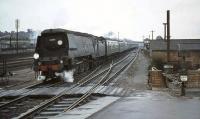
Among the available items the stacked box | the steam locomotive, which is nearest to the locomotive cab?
the steam locomotive

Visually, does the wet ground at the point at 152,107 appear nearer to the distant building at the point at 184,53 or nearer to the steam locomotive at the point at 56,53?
the steam locomotive at the point at 56,53

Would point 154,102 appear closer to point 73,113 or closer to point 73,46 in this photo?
point 73,113

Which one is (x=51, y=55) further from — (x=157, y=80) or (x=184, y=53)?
(x=184, y=53)

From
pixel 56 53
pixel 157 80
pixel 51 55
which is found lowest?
pixel 157 80

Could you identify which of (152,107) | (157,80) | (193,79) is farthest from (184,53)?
(152,107)

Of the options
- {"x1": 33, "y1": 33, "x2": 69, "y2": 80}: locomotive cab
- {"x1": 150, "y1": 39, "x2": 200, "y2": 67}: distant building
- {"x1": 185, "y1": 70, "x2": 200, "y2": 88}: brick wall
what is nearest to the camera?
{"x1": 185, "y1": 70, "x2": 200, "y2": 88}: brick wall

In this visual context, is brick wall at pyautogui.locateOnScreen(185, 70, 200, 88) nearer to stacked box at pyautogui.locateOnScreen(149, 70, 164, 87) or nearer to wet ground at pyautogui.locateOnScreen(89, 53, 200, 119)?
stacked box at pyautogui.locateOnScreen(149, 70, 164, 87)

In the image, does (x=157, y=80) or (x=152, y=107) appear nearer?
(x=152, y=107)

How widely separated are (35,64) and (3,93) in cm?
602

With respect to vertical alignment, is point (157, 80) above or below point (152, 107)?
above

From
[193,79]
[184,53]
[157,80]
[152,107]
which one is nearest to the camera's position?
[152,107]

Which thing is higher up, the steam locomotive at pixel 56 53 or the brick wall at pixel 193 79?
the steam locomotive at pixel 56 53

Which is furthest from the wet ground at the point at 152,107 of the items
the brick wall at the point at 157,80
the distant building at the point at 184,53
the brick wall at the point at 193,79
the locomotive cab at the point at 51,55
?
the distant building at the point at 184,53

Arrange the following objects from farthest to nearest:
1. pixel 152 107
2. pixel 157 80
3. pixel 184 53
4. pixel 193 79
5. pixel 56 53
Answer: pixel 184 53
pixel 56 53
pixel 157 80
pixel 193 79
pixel 152 107
